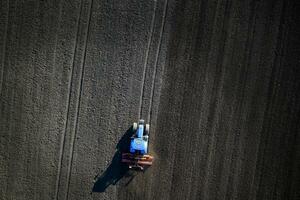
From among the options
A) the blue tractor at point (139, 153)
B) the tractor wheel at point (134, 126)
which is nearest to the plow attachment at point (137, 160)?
the blue tractor at point (139, 153)

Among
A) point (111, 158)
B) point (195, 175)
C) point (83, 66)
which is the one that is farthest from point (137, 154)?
point (83, 66)

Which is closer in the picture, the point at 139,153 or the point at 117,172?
the point at 139,153

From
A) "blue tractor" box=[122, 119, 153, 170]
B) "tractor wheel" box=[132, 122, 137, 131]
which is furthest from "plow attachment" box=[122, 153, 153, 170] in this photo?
"tractor wheel" box=[132, 122, 137, 131]

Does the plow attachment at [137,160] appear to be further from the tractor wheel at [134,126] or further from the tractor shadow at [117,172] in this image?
the tractor wheel at [134,126]

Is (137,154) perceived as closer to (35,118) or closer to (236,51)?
(35,118)

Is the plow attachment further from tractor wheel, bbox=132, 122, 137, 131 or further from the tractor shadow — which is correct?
tractor wheel, bbox=132, 122, 137, 131

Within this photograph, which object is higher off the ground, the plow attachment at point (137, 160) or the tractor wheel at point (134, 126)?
the tractor wheel at point (134, 126)

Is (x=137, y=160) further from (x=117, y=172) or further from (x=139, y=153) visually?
(x=117, y=172)

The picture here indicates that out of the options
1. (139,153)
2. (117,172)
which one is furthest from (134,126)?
(117,172)
